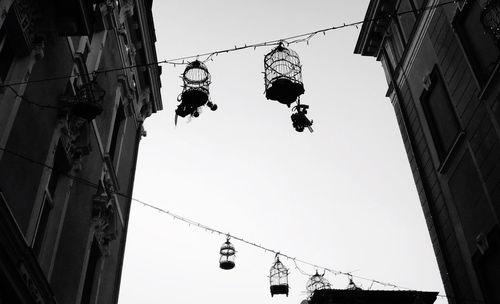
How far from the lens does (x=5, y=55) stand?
1027 cm

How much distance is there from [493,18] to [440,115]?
4455 millimetres

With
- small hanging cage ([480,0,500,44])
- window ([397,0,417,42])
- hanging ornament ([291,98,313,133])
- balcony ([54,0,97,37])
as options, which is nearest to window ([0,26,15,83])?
balcony ([54,0,97,37])

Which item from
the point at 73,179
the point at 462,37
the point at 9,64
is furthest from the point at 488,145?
the point at 9,64

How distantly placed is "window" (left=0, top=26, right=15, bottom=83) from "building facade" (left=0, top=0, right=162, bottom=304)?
19 mm

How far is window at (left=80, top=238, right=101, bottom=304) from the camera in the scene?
47.4 ft

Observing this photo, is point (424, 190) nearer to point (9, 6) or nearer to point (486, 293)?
point (486, 293)

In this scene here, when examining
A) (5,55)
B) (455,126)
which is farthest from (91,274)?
(455,126)

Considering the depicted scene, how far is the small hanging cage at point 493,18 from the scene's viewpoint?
39.5 ft

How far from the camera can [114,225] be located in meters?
16.3

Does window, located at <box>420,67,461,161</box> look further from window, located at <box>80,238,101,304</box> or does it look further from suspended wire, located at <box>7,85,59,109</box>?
suspended wire, located at <box>7,85,59,109</box>

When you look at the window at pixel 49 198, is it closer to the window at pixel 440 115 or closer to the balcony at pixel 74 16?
the balcony at pixel 74 16

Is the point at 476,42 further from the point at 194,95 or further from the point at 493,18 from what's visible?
the point at 194,95

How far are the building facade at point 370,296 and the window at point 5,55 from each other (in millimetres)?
9314

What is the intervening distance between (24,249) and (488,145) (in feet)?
34.3
